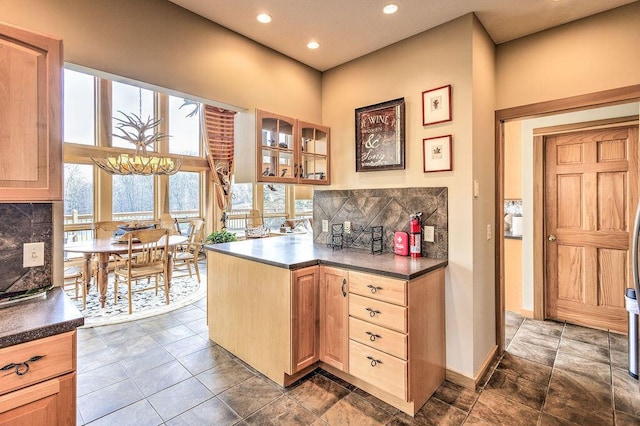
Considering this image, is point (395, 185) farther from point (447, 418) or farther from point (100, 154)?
point (100, 154)

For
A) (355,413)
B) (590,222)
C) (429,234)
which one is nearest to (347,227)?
(429,234)

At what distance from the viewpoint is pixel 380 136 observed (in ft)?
9.17

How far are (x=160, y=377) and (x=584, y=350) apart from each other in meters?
3.68

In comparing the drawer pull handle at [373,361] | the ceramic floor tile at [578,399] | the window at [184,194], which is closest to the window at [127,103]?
the window at [184,194]

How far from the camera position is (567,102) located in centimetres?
240

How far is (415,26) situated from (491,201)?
5.11 feet

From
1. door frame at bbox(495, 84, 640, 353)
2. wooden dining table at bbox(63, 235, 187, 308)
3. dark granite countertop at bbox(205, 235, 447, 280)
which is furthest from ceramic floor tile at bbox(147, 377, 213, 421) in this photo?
door frame at bbox(495, 84, 640, 353)

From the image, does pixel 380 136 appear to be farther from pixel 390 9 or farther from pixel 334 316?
pixel 334 316

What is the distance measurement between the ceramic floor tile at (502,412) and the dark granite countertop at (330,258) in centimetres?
94

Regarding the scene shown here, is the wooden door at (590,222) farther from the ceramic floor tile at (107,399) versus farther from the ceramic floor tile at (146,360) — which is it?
the ceramic floor tile at (107,399)

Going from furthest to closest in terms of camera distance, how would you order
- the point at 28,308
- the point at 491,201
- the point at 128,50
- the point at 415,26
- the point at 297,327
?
the point at 491,201, the point at 415,26, the point at 297,327, the point at 128,50, the point at 28,308

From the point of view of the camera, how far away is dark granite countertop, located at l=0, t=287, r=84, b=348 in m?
1.15

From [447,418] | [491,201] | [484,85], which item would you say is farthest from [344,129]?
[447,418]

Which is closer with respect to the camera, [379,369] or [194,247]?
[379,369]
